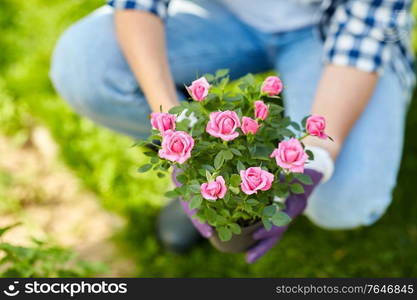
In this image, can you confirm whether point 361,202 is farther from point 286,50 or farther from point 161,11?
point 161,11

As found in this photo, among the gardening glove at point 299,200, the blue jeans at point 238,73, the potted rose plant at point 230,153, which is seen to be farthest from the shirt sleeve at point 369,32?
the potted rose plant at point 230,153

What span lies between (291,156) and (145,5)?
756 mm

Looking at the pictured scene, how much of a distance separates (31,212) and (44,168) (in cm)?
25

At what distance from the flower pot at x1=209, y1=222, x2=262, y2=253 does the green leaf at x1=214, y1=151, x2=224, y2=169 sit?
0.87 ft

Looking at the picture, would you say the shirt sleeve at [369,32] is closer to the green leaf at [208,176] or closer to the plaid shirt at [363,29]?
the plaid shirt at [363,29]

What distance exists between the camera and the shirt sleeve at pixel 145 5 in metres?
1.62

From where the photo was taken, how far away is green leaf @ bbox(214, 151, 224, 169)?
3.60ft

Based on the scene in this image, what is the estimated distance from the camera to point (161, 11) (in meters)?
1.66

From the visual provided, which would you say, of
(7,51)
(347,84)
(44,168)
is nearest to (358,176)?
(347,84)

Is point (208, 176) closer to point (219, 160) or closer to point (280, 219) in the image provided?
point (219, 160)

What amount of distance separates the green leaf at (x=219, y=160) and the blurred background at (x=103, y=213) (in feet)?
2.01

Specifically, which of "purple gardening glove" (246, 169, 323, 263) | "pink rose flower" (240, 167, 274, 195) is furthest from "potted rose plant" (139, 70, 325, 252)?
"purple gardening glove" (246, 169, 323, 263)

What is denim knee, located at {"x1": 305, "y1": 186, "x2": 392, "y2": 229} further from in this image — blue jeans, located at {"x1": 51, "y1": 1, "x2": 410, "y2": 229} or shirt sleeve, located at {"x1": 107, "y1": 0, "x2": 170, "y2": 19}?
shirt sleeve, located at {"x1": 107, "y1": 0, "x2": 170, "y2": 19}

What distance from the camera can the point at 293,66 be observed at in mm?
1787
